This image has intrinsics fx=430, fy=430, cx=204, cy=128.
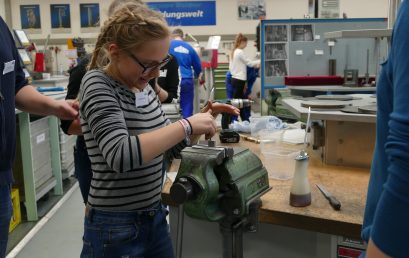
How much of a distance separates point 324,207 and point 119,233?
0.60 metres

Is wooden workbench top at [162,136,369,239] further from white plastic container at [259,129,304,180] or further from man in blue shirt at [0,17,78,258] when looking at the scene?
man in blue shirt at [0,17,78,258]

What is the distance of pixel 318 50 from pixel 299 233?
12.5 feet

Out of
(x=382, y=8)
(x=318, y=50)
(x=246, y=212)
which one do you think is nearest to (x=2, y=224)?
(x=246, y=212)

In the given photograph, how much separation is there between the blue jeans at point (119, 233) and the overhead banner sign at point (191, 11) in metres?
7.62

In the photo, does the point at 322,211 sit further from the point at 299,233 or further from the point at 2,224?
the point at 2,224

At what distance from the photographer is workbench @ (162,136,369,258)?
1209 millimetres

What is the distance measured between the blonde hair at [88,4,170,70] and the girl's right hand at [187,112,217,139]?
0.25 metres

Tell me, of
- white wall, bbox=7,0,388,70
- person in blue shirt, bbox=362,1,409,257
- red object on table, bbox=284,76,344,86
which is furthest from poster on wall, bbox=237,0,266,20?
person in blue shirt, bbox=362,1,409,257

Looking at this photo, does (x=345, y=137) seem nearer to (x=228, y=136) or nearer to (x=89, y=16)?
(x=228, y=136)

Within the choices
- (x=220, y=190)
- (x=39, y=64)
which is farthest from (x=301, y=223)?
(x=39, y=64)

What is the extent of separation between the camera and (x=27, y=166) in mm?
3021

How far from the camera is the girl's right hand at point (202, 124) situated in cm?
114

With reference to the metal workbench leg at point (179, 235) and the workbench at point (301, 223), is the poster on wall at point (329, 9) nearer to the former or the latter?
the workbench at point (301, 223)

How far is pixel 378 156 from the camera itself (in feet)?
1.89
